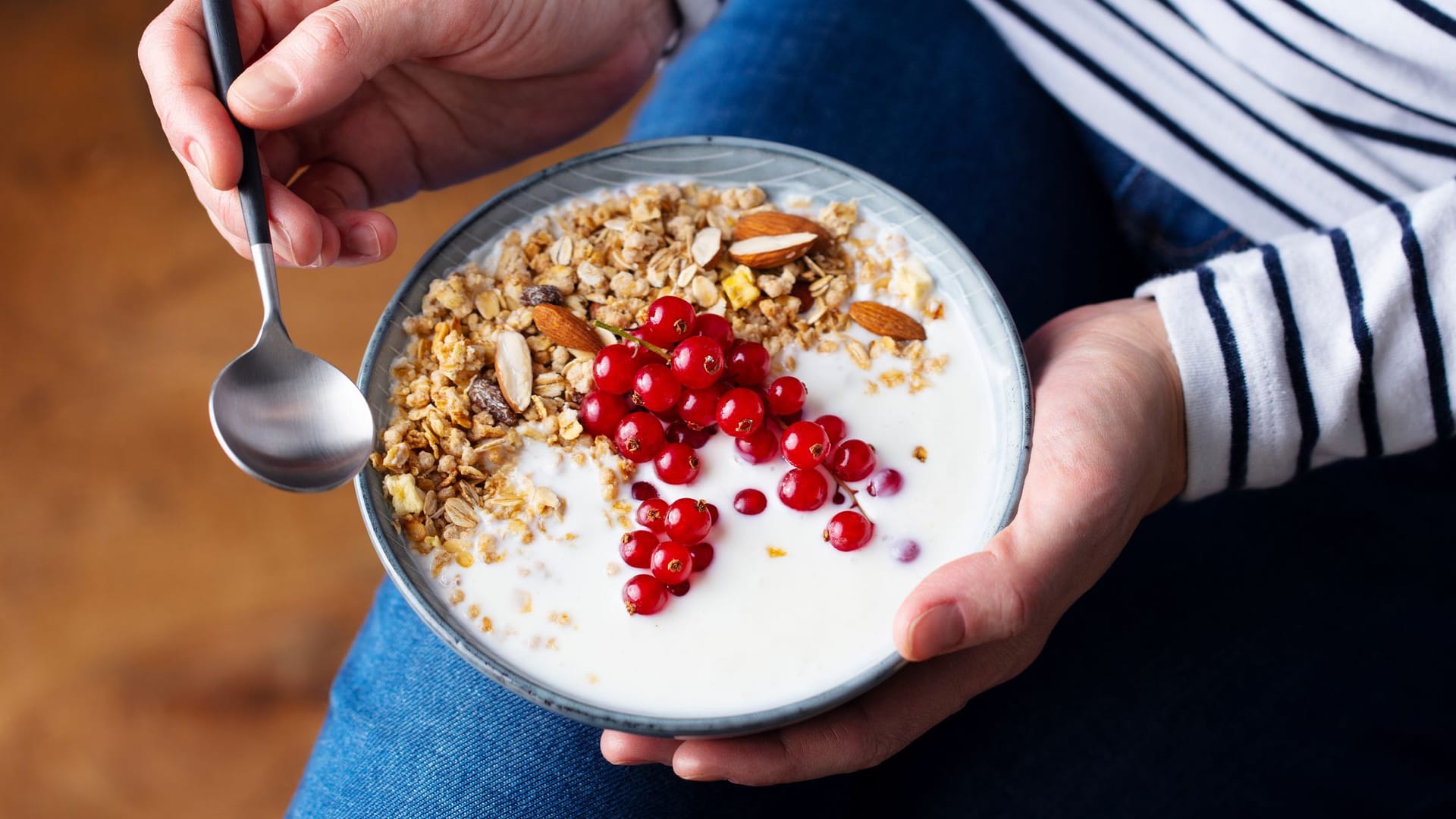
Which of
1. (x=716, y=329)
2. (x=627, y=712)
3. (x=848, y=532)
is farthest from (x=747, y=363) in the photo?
(x=627, y=712)

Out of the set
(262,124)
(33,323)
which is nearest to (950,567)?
(262,124)

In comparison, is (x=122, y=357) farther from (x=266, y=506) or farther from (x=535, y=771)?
(x=535, y=771)

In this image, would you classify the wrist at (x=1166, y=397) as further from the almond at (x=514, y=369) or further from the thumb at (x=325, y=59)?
the thumb at (x=325, y=59)

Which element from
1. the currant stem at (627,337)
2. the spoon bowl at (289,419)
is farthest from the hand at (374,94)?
the currant stem at (627,337)

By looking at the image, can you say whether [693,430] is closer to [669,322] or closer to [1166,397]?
[669,322]

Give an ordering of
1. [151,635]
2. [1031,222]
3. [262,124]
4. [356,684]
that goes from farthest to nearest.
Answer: [151,635] < [1031,222] < [356,684] < [262,124]

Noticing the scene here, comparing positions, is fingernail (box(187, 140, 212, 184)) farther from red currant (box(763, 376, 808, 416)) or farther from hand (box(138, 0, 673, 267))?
red currant (box(763, 376, 808, 416))

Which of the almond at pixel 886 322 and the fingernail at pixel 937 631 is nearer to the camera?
the fingernail at pixel 937 631
